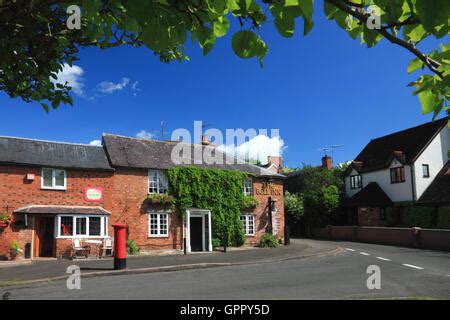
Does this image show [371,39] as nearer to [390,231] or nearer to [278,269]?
[278,269]

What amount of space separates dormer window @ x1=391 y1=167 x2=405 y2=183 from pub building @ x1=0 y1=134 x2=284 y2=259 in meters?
13.7

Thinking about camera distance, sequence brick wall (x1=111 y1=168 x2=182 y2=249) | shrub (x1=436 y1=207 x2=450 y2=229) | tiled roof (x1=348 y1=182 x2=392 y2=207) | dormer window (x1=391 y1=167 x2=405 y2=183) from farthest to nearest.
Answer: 1. tiled roof (x1=348 y1=182 x2=392 y2=207)
2. dormer window (x1=391 y1=167 x2=405 y2=183)
3. shrub (x1=436 y1=207 x2=450 y2=229)
4. brick wall (x1=111 y1=168 x2=182 y2=249)

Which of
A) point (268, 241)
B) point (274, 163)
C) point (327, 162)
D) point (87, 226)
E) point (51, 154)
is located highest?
point (274, 163)

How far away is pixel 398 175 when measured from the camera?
110 ft

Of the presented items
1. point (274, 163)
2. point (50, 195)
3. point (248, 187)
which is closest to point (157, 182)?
point (50, 195)

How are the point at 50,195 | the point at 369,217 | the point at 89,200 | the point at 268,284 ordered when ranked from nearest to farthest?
the point at 268,284 → the point at 50,195 → the point at 89,200 → the point at 369,217

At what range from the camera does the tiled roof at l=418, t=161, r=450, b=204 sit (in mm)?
29172

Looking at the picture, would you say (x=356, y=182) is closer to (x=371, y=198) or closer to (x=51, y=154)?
(x=371, y=198)

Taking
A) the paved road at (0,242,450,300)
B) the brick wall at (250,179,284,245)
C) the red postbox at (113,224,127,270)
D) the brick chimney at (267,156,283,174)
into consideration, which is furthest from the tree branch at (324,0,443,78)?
the brick chimney at (267,156,283,174)

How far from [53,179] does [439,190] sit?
27830 mm

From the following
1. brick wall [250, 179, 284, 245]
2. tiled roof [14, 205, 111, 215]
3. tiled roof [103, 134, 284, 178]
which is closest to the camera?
tiled roof [14, 205, 111, 215]

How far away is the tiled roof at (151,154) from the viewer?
24.6 m

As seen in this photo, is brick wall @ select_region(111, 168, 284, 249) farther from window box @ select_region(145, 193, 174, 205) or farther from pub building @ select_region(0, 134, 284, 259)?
window box @ select_region(145, 193, 174, 205)

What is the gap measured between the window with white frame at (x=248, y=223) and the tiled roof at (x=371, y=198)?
1219 centimetres
